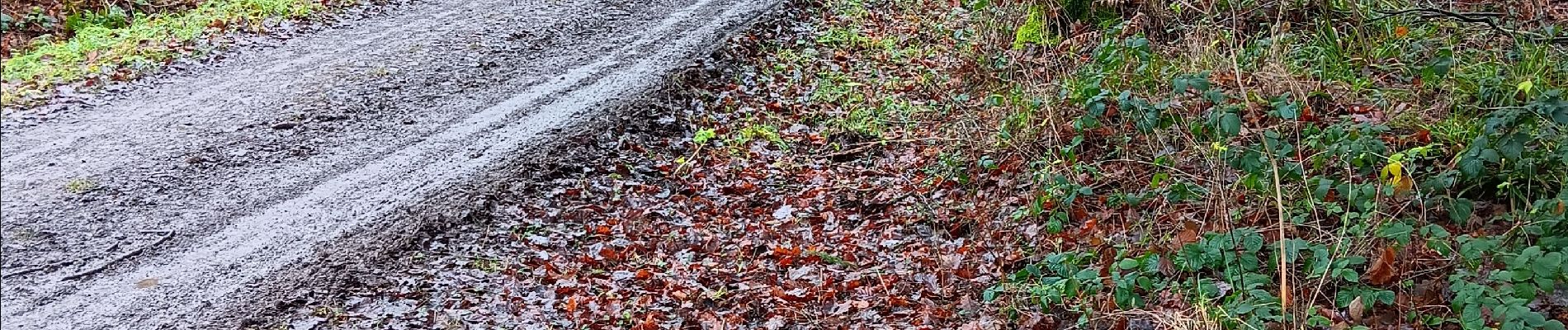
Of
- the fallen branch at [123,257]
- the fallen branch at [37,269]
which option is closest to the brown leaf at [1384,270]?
the fallen branch at [123,257]

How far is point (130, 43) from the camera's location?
6.93 metres

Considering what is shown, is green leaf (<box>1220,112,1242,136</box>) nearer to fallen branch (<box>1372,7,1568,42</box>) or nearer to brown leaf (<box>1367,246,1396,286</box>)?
brown leaf (<box>1367,246,1396,286</box>)

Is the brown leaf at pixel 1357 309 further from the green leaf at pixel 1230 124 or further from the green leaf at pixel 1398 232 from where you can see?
the green leaf at pixel 1230 124

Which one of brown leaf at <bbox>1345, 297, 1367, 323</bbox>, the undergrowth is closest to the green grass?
the undergrowth

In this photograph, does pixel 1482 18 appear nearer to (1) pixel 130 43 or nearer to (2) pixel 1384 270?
(2) pixel 1384 270

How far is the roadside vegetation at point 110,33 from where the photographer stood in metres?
6.03

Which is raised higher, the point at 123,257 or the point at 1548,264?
the point at 1548,264

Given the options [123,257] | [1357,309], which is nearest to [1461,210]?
[1357,309]

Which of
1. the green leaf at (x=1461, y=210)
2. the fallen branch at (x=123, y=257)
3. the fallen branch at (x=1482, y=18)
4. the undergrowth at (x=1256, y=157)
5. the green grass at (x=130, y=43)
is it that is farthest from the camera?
the green grass at (x=130, y=43)

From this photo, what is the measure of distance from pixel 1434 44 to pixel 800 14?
5500 millimetres

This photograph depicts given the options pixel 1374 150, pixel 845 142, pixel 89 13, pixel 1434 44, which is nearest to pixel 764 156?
pixel 845 142

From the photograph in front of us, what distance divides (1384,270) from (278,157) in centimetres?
545

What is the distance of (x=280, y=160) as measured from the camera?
564 cm

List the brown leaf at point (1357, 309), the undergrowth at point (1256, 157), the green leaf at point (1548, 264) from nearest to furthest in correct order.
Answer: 1. the green leaf at point (1548, 264)
2. the brown leaf at point (1357, 309)
3. the undergrowth at point (1256, 157)
